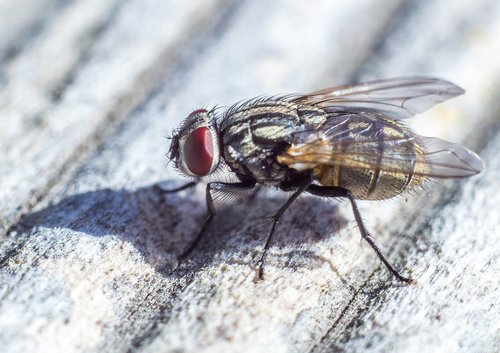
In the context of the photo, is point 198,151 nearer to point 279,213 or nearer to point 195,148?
point 195,148

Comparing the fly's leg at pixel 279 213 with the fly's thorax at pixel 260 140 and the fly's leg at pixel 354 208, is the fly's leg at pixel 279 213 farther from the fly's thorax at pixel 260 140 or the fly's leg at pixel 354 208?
the fly's thorax at pixel 260 140

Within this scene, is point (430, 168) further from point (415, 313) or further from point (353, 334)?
point (353, 334)

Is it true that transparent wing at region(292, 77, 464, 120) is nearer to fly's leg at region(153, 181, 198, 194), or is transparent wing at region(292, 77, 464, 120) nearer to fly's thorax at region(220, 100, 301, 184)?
fly's thorax at region(220, 100, 301, 184)

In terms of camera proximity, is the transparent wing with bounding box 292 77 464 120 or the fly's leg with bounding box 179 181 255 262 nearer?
the fly's leg with bounding box 179 181 255 262

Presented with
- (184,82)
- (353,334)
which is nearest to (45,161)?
(184,82)

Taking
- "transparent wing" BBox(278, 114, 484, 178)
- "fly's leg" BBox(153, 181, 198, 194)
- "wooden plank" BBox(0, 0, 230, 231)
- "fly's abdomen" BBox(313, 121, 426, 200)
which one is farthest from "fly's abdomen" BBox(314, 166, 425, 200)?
"wooden plank" BBox(0, 0, 230, 231)

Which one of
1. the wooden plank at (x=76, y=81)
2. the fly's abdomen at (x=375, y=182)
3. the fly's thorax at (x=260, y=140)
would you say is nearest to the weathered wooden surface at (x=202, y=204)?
the wooden plank at (x=76, y=81)

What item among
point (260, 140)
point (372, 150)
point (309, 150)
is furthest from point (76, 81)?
point (372, 150)
